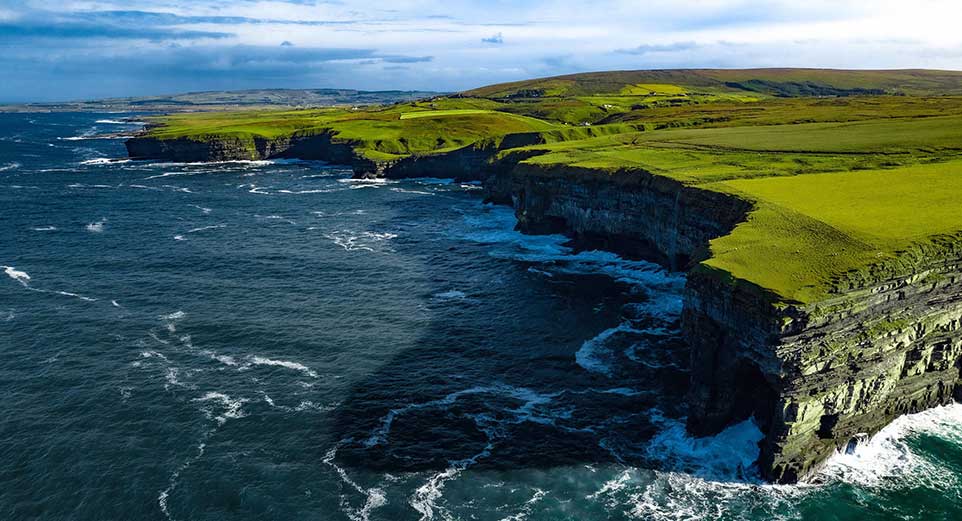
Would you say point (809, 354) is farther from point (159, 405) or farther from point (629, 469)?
point (159, 405)

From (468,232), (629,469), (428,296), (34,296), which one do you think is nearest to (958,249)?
(629,469)

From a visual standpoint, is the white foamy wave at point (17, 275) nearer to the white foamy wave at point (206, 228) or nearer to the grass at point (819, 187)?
the white foamy wave at point (206, 228)

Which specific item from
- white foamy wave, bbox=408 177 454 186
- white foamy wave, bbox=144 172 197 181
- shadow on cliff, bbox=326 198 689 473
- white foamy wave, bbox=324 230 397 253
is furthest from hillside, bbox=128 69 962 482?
white foamy wave, bbox=144 172 197 181

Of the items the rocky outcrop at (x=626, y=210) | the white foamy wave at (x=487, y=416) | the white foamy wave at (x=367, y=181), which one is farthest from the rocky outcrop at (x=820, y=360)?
the white foamy wave at (x=367, y=181)

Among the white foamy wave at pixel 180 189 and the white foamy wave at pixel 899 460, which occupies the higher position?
the white foamy wave at pixel 180 189

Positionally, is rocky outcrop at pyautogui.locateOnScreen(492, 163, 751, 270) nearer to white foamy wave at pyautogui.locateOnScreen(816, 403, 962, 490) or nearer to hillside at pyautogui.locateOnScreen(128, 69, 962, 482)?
hillside at pyautogui.locateOnScreen(128, 69, 962, 482)

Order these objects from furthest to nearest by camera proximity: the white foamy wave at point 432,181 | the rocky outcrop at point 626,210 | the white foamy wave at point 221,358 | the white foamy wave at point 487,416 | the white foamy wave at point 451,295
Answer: the white foamy wave at point 432,181 → the white foamy wave at point 451,295 → the rocky outcrop at point 626,210 → the white foamy wave at point 221,358 → the white foamy wave at point 487,416

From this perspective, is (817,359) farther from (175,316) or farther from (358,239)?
(358,239)
